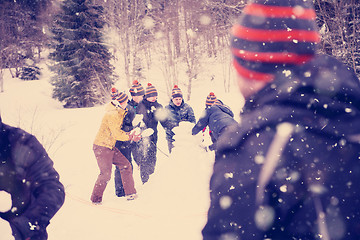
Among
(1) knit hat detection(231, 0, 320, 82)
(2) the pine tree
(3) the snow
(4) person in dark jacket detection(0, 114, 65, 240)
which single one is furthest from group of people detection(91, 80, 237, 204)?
(2) the pine tree

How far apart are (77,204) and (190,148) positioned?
2.10 meters

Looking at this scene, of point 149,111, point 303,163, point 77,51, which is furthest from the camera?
point 77,51

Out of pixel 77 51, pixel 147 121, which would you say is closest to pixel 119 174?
pixel 147 121

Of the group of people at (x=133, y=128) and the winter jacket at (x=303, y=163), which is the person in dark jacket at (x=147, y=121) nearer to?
the group of people at (x=133, y=128)

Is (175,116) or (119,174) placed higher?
(175,116)

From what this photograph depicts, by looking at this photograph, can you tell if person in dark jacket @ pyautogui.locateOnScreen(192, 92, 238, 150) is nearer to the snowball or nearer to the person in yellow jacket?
the person in yellow jacket

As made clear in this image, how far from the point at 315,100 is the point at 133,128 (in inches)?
172

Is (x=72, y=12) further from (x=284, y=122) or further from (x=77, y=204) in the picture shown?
(x=284, y=122)

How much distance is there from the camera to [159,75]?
2403 centimetres

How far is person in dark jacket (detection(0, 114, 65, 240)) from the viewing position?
1590 millimetres

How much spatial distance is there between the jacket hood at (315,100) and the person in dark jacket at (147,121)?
176 inches

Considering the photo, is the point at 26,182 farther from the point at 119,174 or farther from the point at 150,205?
the point at 119,174

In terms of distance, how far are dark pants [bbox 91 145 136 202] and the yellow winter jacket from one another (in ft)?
0.35

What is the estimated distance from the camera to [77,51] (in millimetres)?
16375
